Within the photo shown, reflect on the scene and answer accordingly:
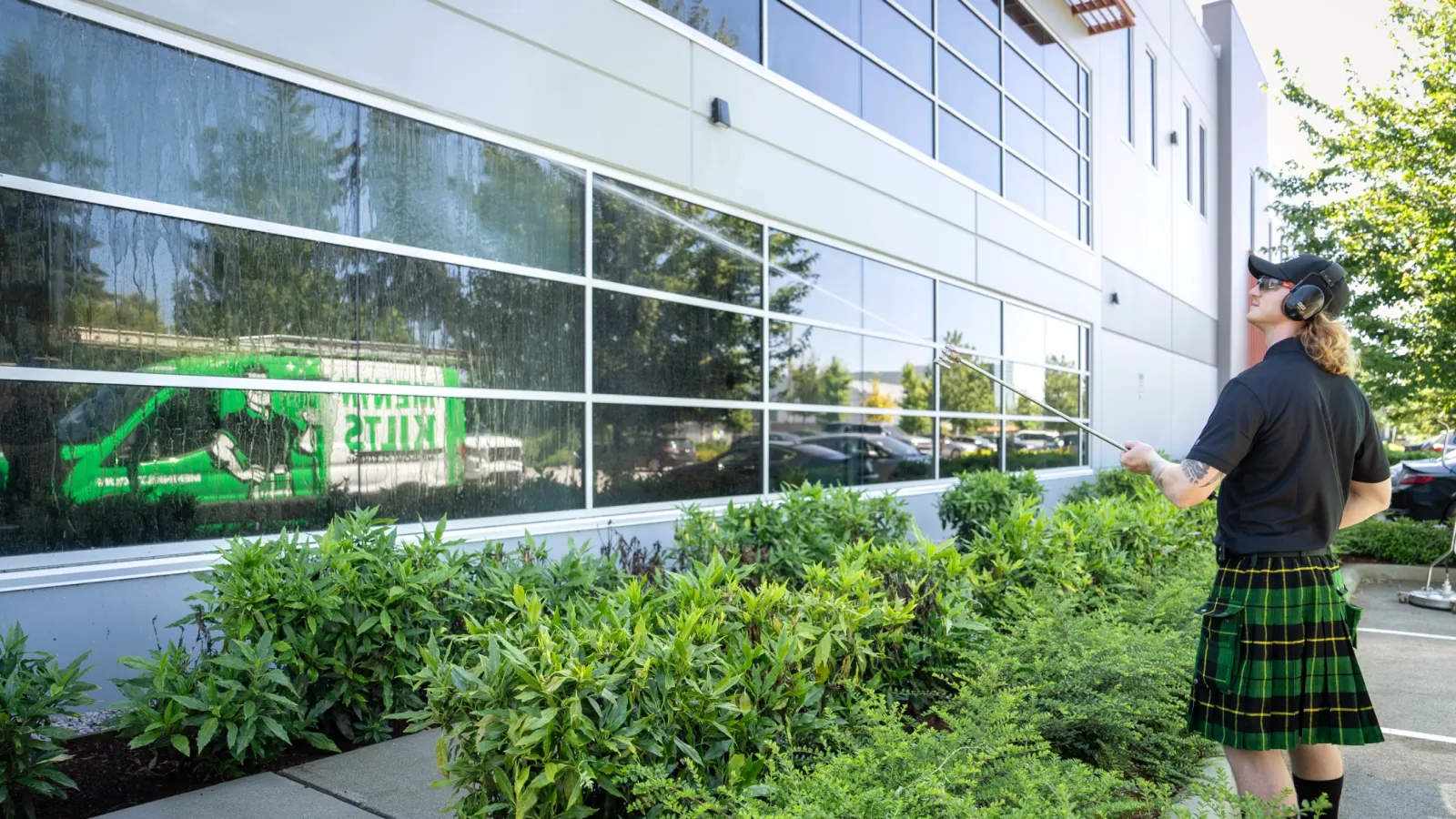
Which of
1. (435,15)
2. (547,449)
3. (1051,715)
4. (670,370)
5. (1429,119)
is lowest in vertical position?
(1051,715)

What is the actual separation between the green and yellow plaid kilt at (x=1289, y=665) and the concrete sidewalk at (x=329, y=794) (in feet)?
9.02

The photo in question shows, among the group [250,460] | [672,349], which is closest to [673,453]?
[672,349]

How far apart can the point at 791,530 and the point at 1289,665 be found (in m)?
3.44

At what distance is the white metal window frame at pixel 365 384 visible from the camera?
454 cm

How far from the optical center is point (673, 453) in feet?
26.0

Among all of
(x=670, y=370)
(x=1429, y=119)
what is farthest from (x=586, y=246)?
(x=1429, y=119)

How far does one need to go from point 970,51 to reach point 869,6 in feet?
9.32

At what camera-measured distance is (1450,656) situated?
6.90 metres

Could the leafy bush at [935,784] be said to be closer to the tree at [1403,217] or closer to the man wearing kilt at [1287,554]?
the man wearing kilt at [1287,554]

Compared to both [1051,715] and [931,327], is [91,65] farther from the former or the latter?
[931,327]

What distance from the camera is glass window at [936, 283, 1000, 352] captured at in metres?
12.2

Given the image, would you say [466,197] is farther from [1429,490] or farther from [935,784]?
[1429,490]

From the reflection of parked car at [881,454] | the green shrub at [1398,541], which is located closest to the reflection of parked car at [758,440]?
the reflection of parked car at [881,454]

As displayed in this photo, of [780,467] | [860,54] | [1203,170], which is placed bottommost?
[780,467]
